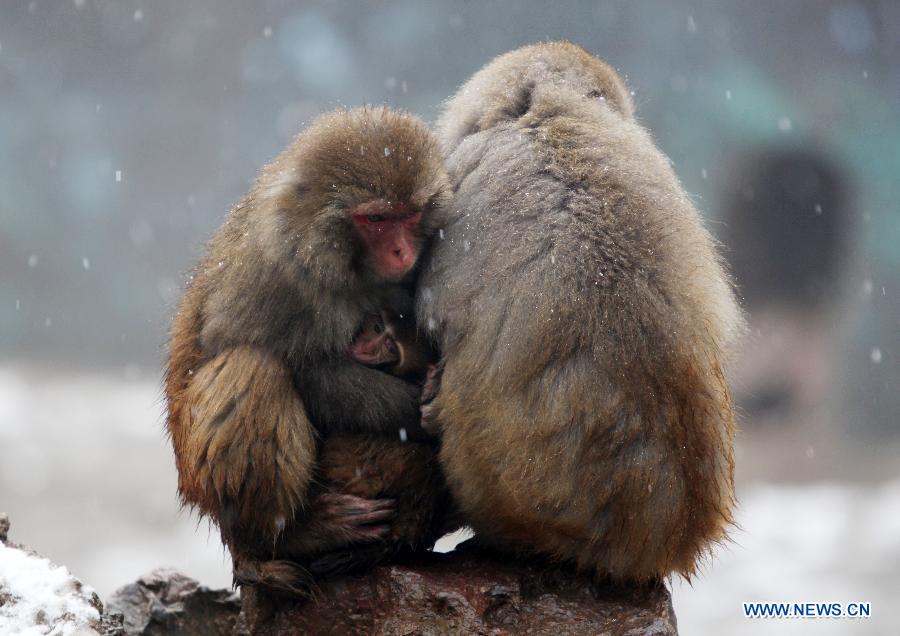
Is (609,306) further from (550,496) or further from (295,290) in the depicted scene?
(295,290)

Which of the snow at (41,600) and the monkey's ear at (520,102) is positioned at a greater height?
the monkey's ear at (520,102)

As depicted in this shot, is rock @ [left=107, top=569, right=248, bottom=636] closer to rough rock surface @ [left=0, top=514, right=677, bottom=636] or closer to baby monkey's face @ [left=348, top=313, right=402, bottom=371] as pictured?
rough rock surface @ [left=0, top=514, right=677, bottom=636]

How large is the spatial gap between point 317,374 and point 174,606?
6.17ft

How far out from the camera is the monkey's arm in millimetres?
3508

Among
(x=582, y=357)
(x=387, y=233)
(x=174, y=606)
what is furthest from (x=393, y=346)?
(x=174, y=606)

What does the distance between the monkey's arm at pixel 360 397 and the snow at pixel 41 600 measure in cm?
107

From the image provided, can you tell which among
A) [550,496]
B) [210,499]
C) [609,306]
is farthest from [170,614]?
[609,306]

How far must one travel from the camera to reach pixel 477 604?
3.46 metres

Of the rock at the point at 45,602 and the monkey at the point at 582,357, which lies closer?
the monkey at the point at 582,357

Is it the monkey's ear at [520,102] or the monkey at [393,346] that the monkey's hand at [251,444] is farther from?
the monkey's ear at [520,102]

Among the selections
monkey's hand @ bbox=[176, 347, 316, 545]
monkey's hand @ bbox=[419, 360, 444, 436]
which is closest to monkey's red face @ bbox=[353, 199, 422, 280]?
monkey's hand @ bbox=[419, 360, 444, 436]

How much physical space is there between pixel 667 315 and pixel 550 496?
27.3 inches

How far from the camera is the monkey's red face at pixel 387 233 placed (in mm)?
3363

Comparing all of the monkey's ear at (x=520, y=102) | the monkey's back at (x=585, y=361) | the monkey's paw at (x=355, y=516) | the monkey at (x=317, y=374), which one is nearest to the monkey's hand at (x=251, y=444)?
the monkey at (x=317, y=374)
